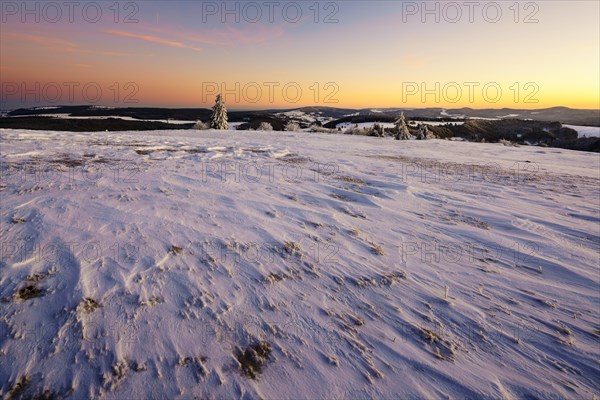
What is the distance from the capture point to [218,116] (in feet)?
139

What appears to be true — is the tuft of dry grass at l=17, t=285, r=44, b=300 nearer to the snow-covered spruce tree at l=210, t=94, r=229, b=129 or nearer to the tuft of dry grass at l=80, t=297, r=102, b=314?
the tuft of dry grass at l=80, t=297, r=102, b=314

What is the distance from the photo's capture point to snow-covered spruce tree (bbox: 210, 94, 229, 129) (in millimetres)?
42062

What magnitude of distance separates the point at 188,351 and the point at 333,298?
59.4 inches

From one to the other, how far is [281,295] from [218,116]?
140 feet

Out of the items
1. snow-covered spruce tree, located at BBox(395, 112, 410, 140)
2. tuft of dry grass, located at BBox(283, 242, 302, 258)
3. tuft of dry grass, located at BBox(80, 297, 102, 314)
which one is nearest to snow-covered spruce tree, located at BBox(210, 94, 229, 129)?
snow-covered spruce tree, located at BBox(395, 112, 410, 140)

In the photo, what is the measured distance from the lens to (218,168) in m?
8.20

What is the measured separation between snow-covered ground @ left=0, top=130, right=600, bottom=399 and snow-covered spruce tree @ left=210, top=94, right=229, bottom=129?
37.3 meters

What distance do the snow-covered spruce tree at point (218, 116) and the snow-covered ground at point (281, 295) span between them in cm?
3731

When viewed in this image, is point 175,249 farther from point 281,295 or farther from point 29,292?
point 281,295

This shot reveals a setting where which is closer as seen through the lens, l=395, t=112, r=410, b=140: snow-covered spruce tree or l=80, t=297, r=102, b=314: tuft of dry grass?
l=80, t=297, r=102, b=314: tuft of dry grass

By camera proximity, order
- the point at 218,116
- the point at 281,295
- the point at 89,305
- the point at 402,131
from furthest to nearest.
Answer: the point at 218,116 < the point at 402,131 < the point at 281,295 < the point at 89,305

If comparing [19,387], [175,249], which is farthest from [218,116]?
[19,387]

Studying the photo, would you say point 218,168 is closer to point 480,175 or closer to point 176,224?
point 176,224

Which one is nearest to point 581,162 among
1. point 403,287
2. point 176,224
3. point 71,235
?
point 403,287
